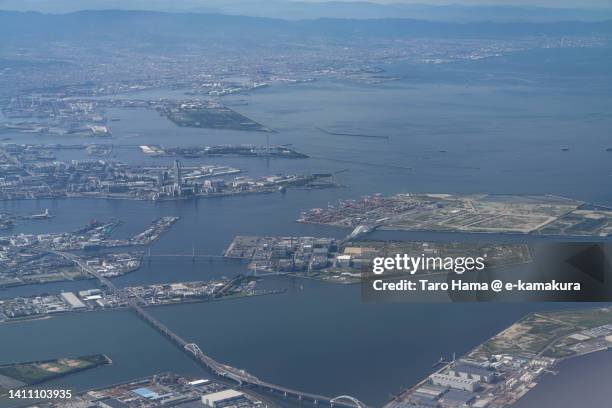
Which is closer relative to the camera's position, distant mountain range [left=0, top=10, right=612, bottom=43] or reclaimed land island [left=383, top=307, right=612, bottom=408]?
reclaimed land island [left=383, top=307, right=612, bottom=408]

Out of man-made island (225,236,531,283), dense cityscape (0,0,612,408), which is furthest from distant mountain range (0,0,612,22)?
man-made island (225,236,531,283)

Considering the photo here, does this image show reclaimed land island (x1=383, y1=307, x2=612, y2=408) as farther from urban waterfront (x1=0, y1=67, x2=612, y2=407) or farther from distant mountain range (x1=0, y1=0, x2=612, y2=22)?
distant mountain range (x1=0, y1=0, x2=612, y2=22)

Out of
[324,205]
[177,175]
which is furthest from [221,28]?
[324,205]

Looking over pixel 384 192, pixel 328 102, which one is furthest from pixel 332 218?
pixel 328 102

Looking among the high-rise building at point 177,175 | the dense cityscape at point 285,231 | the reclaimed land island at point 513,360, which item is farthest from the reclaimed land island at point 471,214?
the reclaimed land island at point 513,360

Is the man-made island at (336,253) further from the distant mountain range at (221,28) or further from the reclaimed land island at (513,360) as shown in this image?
the distant mountain range at (221,28)

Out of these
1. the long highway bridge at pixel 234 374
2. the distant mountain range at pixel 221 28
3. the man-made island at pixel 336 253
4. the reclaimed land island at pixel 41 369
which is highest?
the distant mountain range at pixel 221 28
